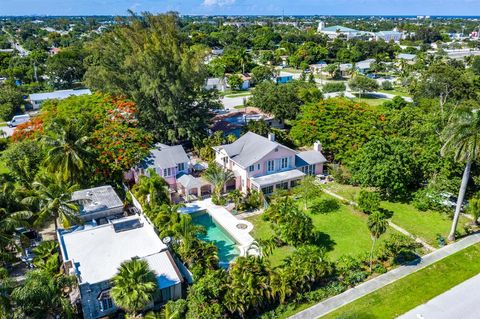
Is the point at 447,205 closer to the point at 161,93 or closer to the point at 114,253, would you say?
the point at 114,253

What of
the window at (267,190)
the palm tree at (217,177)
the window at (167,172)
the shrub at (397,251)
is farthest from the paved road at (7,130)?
the shrub at (397,251)

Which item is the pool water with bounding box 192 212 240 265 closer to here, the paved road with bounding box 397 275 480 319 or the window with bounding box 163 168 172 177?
the window with bounding box 163 168 172 177

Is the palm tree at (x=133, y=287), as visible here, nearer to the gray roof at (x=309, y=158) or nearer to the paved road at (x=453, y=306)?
the paved road at (x=453, y=306)

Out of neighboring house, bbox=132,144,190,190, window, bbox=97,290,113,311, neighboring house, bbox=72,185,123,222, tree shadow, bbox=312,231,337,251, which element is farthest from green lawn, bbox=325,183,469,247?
window, bbox=97,290,113,311

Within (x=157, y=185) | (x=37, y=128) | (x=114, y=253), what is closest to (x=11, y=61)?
(x=37, y=128)

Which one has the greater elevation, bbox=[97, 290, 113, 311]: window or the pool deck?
bbox=[97, 290, 113, 311]: window

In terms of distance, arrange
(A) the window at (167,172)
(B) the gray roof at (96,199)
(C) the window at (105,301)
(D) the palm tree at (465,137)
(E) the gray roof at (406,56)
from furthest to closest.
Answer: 1. (E) the gray roof at (406,56)
2. (A) the window at (167,172)
3. (B) the gray roof at (96,199)
4. (D) the palm tree at (465,137)
5. (C) the window at (105,301)
